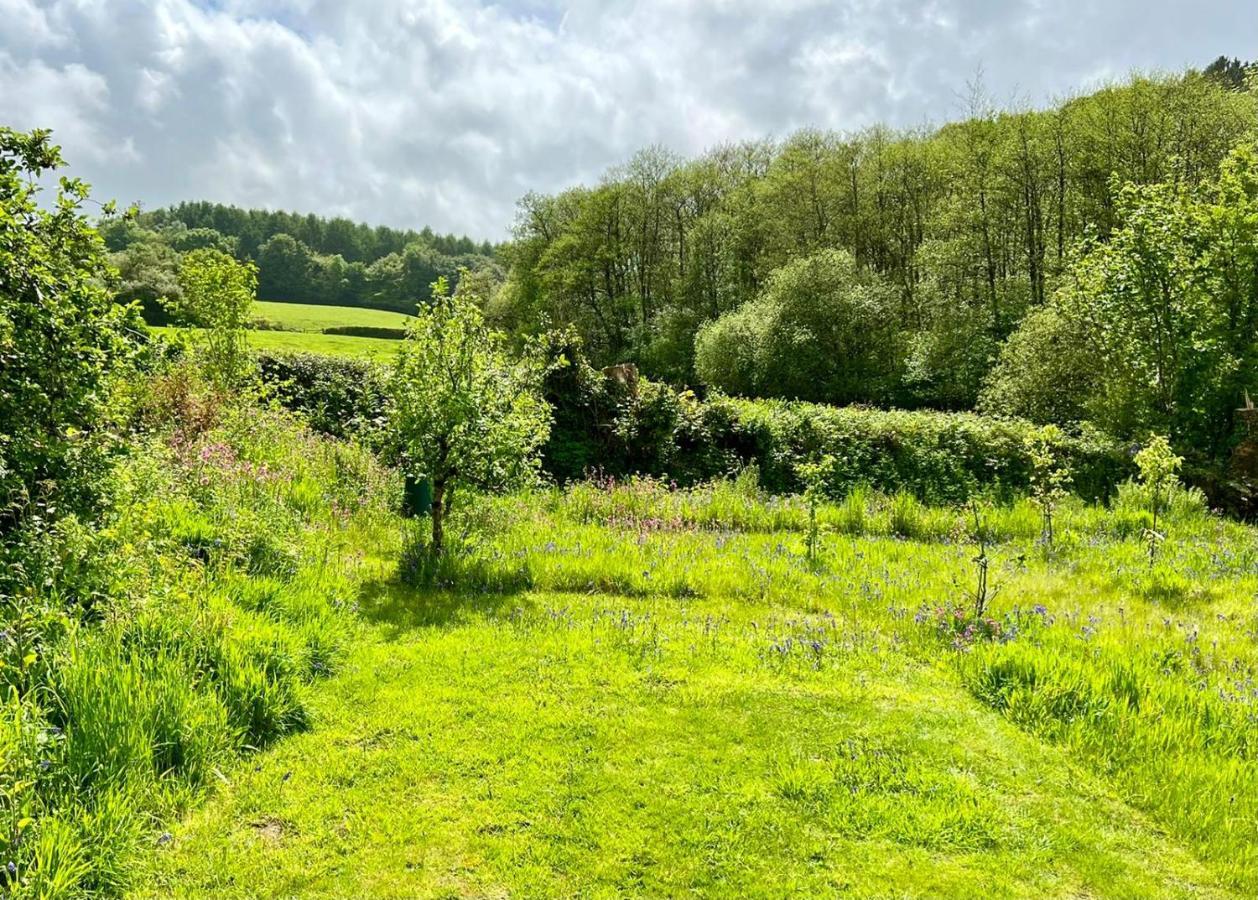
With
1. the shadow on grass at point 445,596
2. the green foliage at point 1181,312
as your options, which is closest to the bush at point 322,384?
the shadow on grass at point 445,596

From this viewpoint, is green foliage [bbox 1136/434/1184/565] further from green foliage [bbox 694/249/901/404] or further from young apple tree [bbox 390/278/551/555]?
green foliage [bbox 694/249/901/404]

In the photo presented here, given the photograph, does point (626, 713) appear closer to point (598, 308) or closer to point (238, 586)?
point (238, 586)

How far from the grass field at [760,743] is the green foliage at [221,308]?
8196mm

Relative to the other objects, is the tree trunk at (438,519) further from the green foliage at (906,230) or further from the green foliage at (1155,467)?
the green foliage at (906,230)

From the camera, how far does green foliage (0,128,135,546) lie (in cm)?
442

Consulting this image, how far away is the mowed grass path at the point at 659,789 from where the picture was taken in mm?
3402

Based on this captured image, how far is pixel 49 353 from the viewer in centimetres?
457

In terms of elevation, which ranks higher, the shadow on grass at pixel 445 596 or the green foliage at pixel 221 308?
the green foliage at pixel 221 308

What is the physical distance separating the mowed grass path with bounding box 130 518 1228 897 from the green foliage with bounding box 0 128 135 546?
247 cm

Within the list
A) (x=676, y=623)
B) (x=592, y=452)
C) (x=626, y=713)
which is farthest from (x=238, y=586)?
(x=592, y=452)

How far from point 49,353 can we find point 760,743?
5.77 m

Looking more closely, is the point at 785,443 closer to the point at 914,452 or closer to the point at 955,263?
the point at 914,452

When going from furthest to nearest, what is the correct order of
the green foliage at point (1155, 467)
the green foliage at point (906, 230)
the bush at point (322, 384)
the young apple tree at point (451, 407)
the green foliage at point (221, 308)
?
the green foliage at point (906, 230)
the bush at point (322, 384)
the green foliage at point (221, 308)
the green foliage at point (1155, 467)
the young apple tree at point (451, 407)

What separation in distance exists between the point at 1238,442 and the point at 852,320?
57.5 ft
